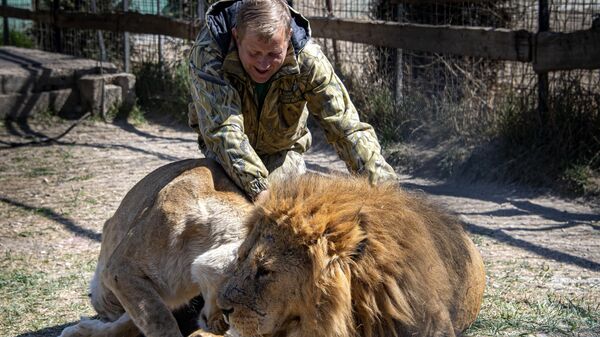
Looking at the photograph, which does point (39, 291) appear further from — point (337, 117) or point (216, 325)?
point (337, 117)

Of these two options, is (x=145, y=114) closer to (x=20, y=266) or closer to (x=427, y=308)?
(x=20, y=266)

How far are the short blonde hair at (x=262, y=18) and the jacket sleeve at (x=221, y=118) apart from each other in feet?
0.79

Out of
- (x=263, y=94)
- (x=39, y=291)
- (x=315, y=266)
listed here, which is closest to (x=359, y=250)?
(x=315, y=266)

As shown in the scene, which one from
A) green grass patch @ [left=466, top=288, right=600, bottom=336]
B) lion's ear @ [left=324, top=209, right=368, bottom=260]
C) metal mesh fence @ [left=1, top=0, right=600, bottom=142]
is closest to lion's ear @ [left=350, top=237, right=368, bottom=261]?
lion's ear @ [left=324, top=209, right=368, bottom=260]

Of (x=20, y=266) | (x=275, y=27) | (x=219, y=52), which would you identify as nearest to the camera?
(x=275, y=27)

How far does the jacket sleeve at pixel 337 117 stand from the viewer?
425cm

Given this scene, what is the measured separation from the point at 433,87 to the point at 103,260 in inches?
214

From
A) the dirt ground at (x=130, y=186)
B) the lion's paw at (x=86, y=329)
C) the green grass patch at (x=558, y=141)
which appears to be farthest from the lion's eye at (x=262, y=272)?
the green grass patch at (x=558, y=141)

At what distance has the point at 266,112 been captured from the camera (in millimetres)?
4465

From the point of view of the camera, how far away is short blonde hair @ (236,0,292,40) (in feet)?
12.8

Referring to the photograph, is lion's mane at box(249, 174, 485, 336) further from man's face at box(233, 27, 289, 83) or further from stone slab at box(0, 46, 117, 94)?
stone slab at box(0, 46, 117, 94)

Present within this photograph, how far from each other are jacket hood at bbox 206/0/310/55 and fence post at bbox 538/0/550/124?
3838 millimetres

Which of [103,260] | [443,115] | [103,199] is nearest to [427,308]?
[103,260]

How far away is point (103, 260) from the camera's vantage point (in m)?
4.43
